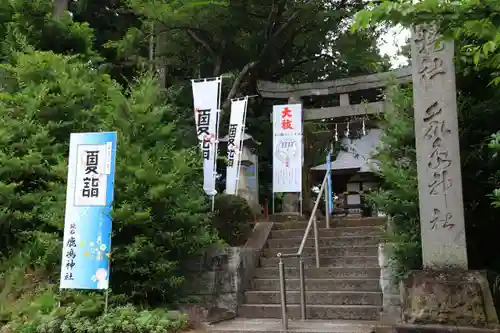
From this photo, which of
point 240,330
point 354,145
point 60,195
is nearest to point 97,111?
point 60,195

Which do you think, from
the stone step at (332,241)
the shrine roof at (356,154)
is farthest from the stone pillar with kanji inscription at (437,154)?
the shrine roof at (356,154)

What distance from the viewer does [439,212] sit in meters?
5.37

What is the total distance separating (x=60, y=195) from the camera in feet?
24.2

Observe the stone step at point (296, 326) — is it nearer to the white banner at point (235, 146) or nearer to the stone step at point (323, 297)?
the stone step at point (323, 297)

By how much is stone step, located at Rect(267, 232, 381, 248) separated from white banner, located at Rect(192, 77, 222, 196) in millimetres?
1668

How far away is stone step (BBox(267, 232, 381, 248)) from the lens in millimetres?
8594

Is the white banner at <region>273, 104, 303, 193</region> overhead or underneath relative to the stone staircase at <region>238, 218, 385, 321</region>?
overhead

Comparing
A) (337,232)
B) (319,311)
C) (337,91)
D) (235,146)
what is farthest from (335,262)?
(337,91)

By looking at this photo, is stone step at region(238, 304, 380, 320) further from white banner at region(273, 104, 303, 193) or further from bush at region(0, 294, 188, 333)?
white banner at region(273, 104, 303, 193)

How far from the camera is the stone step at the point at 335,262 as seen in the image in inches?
316

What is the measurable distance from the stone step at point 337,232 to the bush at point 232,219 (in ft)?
2.16

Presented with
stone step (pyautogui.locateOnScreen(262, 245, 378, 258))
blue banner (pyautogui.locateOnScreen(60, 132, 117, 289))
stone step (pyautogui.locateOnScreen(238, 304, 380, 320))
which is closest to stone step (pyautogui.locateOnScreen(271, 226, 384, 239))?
stone step (pyautogui.locateOnScreen(262, 245, 378, 258))

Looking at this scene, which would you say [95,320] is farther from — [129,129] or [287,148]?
[287,148]

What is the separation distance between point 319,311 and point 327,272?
3.34 ft
